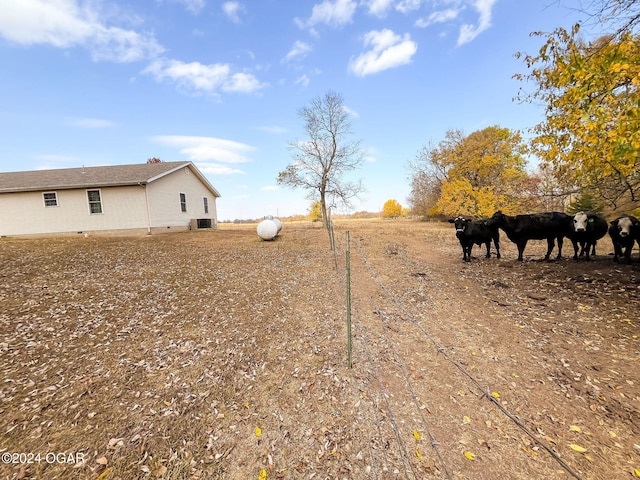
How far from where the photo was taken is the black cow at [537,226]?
1016 centimetres

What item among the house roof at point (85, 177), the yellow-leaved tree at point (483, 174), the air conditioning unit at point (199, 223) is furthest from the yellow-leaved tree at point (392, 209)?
the house roof at point (85, 177)

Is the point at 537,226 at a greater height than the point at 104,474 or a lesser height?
greater

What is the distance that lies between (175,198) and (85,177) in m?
6.26

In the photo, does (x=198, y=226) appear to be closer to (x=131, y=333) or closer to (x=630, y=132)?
(x=131, y=333)

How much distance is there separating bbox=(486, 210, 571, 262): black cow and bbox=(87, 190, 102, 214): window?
25239 millimetres

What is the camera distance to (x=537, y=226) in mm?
10336

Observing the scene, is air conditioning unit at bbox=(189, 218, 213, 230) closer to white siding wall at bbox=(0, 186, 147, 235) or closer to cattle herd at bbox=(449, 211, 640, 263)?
white siding wall at bbox=(0, 186, 147, 235)

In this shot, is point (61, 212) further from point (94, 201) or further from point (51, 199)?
point (94, 201)

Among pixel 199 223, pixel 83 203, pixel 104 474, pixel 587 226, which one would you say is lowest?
pixel 104 474

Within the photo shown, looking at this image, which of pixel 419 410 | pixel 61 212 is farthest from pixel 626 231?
pixel 61 212

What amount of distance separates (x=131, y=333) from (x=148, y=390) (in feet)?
8.10

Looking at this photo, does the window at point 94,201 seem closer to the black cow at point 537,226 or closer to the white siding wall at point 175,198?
the white siding wall at point 175,198

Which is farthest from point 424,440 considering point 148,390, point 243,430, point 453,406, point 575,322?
point 575,322

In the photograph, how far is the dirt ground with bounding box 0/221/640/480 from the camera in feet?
10.6
